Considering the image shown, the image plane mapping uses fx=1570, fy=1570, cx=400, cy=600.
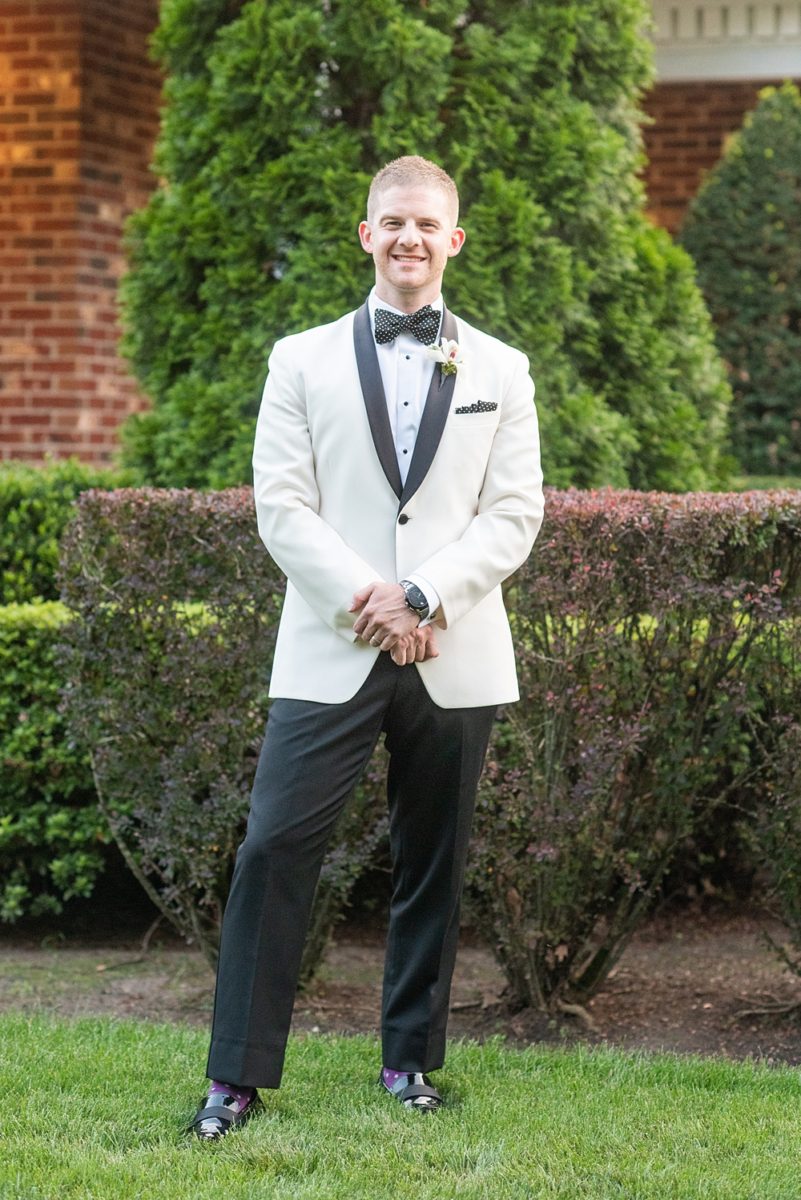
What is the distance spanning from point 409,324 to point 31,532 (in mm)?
3247

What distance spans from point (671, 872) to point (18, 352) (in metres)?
4.82

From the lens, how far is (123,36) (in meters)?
8.77

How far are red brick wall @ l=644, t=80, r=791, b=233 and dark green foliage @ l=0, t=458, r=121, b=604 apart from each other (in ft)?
15.9

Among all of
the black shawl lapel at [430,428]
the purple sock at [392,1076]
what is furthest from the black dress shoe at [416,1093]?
the black shawl lapel at [430,428]

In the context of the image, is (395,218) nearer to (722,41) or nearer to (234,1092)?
(234,1092)

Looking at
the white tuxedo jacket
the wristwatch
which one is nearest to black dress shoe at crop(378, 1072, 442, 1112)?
the white tuxedo jacket

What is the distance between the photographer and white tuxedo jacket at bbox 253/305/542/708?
3508 mm

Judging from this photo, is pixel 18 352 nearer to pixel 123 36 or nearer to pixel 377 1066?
pixel 123 36

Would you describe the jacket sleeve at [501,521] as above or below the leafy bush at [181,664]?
above

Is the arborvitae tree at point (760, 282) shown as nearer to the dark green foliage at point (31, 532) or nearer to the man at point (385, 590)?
the dark green foliage at point (31, 532)

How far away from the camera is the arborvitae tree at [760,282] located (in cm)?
865

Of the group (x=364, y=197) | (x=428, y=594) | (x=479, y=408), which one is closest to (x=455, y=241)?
(x=479, y=408)

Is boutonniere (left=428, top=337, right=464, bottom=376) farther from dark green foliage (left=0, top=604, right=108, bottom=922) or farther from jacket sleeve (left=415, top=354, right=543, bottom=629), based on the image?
dark green foliage (left=0, top=604, right=108, bottom=922)

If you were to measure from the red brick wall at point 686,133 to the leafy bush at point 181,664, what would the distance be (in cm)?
612
